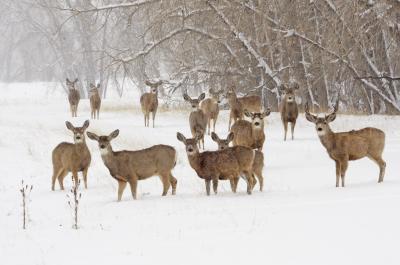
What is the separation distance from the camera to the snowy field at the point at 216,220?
24.5 ft

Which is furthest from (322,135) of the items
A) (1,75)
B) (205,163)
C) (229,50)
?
(1,75)

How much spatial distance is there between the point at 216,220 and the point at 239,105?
13.6 metres

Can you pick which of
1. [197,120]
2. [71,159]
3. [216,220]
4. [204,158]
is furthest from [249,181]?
[197,120]

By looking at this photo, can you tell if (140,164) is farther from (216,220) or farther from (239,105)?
(239,105)

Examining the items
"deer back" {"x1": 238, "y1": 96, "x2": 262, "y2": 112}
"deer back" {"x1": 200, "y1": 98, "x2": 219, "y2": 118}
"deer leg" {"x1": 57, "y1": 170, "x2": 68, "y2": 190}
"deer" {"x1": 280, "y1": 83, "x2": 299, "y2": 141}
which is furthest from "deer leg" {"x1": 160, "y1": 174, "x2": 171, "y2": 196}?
"deer back" {"x1": 238, "y1": 96, "x2": 262, "y2": 112}

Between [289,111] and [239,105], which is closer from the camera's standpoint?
[289,111]

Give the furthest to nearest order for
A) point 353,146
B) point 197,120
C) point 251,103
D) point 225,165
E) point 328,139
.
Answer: point 251,103 → point 197,120 → point 328,139 → point 353,146 → point 225,165

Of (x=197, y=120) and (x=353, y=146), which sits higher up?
(x=353, y=146)

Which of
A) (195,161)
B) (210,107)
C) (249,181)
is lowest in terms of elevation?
(249,181)

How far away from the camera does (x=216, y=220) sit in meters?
9.06

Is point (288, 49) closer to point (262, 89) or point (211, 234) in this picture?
point (262, 89)

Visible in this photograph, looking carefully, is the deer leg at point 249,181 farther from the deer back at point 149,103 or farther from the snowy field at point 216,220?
the deer back at point 149,103

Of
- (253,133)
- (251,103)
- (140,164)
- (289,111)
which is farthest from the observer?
(251,103)

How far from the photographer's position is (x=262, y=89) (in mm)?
26703
